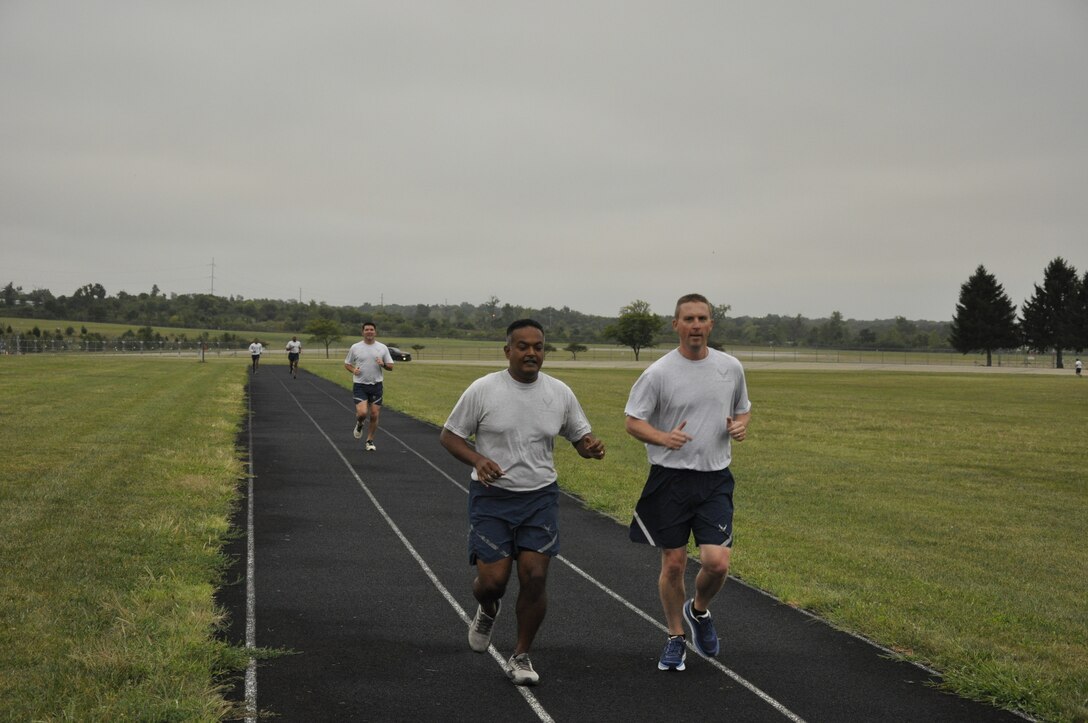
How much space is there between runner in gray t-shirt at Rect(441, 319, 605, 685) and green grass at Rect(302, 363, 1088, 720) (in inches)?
105

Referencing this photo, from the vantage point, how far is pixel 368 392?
1711cm

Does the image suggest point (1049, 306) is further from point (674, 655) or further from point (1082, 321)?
point (674, 655)

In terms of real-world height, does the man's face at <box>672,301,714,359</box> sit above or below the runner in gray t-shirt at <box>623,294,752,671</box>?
above

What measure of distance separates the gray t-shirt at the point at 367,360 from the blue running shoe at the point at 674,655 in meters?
11.4

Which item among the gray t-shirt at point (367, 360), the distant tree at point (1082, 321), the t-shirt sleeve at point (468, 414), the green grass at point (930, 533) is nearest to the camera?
the t-shirt sleeve at point (468, 414)

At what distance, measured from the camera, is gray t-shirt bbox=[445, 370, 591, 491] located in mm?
5594

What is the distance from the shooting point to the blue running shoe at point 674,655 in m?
6.08

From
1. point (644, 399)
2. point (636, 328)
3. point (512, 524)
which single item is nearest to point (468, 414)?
point (512, 524)

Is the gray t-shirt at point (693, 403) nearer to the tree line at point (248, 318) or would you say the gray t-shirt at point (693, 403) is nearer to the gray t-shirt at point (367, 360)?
the gray t-shirt at point (367, 360)

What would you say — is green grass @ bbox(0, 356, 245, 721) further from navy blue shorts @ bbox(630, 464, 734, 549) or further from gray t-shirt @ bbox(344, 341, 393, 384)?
navy blue shorts @ bbox(630, 464, 734, 549)

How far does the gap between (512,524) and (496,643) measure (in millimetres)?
1439

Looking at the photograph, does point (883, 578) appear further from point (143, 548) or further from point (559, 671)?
point (143, 548)

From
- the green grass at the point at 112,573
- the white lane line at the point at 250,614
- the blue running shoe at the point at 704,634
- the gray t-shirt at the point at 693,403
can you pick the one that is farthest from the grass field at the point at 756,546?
the gray t-shirt at the point at 693,403

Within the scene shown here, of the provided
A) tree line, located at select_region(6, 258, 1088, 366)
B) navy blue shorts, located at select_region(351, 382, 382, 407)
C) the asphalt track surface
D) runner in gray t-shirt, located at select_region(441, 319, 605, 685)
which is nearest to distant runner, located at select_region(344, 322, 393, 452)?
navy blue shorts, located at select_region(351, 382, 382, 407)
